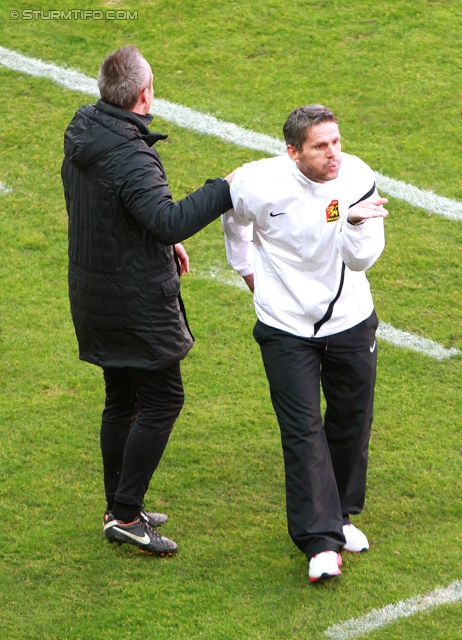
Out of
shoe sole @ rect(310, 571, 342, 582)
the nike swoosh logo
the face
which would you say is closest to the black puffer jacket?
the face

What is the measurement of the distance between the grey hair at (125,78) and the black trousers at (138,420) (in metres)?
1.05

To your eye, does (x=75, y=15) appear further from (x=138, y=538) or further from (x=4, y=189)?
(x=138, y=538)

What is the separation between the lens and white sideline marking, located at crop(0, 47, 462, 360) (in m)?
5.59

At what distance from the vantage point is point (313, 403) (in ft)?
12.6

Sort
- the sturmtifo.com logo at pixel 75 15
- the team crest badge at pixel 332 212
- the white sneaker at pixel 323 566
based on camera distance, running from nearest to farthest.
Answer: the team crest badge at pixel 332 212
the white sneaker at pixel 323 566
the sturmtifo.com logo at pixel 75 15

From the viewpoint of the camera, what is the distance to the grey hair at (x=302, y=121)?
11.9ft

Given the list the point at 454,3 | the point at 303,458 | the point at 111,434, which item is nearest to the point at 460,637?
the point at 303,458

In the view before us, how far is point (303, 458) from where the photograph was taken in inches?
151

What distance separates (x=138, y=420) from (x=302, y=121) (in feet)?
4.45

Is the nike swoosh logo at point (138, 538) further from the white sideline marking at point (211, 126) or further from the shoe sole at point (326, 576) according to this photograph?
the white sideline marking at point (211, 126)

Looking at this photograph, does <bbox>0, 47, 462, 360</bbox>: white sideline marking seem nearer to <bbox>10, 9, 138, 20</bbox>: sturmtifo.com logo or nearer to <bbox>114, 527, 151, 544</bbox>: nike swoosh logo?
<bbox>10, 9, 138, 20</bbox>: sturmtifo.com logo

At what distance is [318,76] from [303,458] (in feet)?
16.8

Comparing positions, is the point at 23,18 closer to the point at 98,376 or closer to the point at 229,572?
the point at 98,376

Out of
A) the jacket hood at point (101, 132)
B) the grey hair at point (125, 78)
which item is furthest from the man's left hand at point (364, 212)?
the grey hair at point (125, 78)
